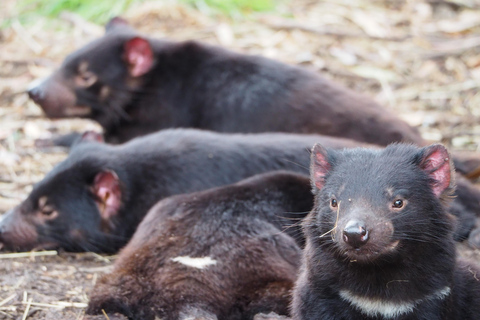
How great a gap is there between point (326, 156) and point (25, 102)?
5327mm

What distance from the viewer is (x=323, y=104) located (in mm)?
5617

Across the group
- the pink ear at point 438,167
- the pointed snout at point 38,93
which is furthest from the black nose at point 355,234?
the pointed snout at point 38,93

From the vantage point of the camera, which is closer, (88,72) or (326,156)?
(326,156)

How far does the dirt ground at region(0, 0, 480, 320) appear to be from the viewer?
6.26 meters

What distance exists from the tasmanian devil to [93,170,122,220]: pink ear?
6.04 ft

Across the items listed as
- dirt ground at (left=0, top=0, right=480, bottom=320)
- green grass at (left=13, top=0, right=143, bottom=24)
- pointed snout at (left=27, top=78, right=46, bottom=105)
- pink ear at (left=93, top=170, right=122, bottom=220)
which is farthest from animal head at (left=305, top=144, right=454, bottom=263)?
green grass at (left=13, top=0, right=143, bottom=24)

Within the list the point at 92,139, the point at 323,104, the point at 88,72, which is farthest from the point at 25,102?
the point at 323,104

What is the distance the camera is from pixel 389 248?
274 cm

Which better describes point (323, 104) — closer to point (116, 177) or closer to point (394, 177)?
point (116, 177)

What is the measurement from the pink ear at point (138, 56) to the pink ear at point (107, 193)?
1992mm

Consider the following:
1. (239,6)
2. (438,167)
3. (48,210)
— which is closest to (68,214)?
(48,210)

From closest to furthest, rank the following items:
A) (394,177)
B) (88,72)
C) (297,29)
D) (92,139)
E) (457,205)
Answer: (394,177) → (457,205) → (92,139) → (88,72) → (297,29)

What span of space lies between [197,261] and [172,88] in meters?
3.01

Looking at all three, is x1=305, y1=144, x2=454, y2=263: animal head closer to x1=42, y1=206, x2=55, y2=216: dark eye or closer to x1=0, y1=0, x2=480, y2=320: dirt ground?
x1=0, y1=0, x2=480, y2=320: dirt ground
